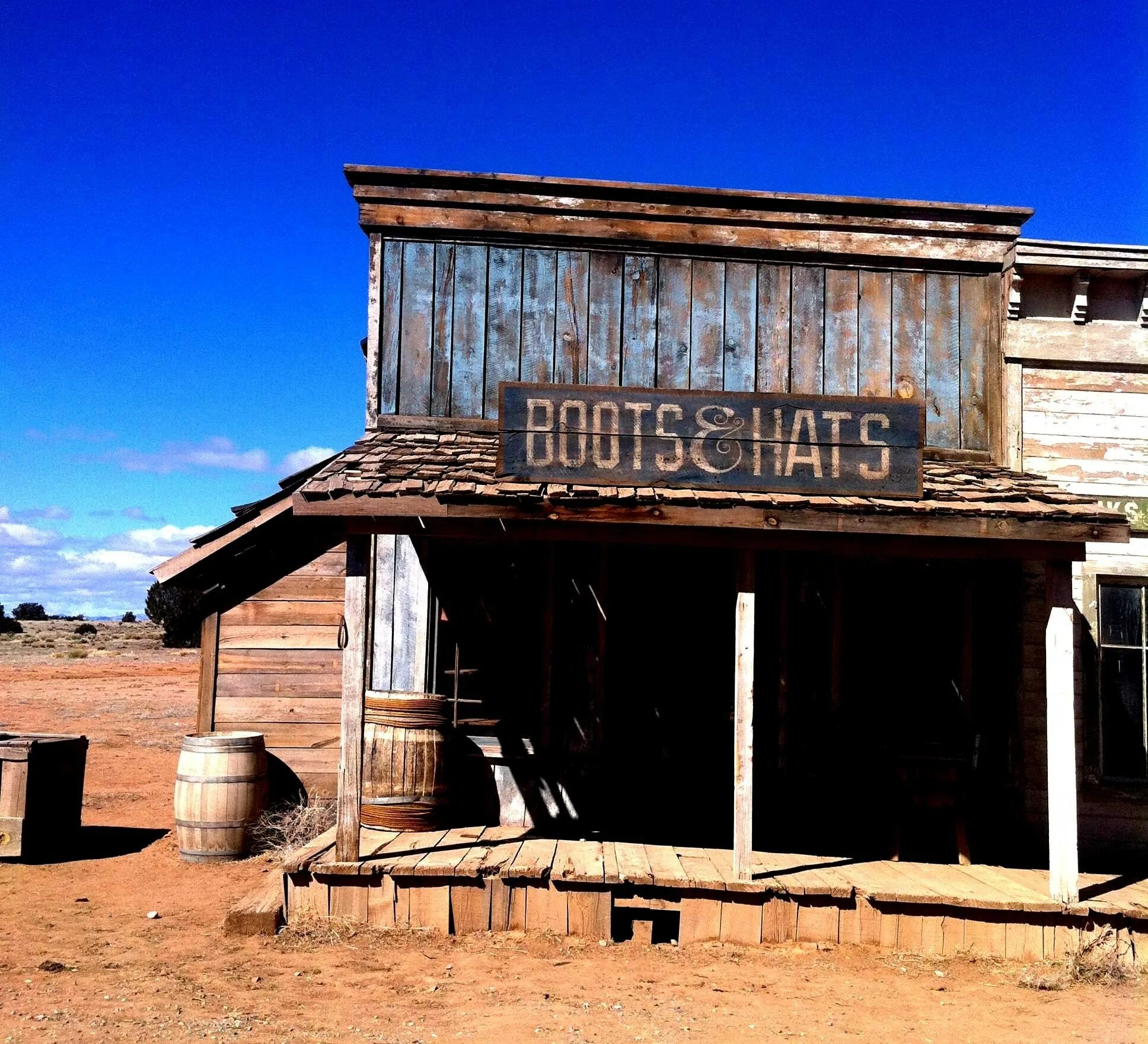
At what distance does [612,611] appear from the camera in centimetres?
842

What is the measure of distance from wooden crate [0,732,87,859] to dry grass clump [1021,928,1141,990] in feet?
24.7

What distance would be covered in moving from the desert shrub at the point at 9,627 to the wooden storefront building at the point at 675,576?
128 feet

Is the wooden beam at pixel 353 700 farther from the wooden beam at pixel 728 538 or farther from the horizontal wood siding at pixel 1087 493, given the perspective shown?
the horizontal wood siding at pixel 1087 493

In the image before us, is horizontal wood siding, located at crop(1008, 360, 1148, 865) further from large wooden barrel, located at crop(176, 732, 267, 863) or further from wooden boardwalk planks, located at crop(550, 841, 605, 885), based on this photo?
large wooden barrel, located at crop(176, 732, 267, 863)

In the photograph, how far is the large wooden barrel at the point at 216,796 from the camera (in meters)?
8.06

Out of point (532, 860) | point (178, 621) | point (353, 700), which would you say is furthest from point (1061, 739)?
point (178, 621)

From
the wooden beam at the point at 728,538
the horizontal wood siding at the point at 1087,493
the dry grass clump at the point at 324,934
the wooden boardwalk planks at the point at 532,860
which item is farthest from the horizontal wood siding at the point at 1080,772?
the dry grass clump at the point at 324,934

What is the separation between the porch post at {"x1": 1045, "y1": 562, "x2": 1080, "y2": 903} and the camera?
6.32m

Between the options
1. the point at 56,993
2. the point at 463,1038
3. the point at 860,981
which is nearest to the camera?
the point at 463,1038

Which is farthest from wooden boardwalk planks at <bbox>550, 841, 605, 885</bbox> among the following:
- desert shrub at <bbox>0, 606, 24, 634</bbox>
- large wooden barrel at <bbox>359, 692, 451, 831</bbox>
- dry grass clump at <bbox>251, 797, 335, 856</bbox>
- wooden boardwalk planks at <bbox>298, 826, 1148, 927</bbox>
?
desert shrub at <bbox>0, 606, 24, 634</bbox>

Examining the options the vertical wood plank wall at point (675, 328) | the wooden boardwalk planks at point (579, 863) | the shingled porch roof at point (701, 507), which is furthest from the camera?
the vertical wood plank wall at point (675, 328)

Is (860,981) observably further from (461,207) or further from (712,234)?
(461,207)

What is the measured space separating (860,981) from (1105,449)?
16.5 feet

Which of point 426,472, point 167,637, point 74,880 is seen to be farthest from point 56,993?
point 167,637
